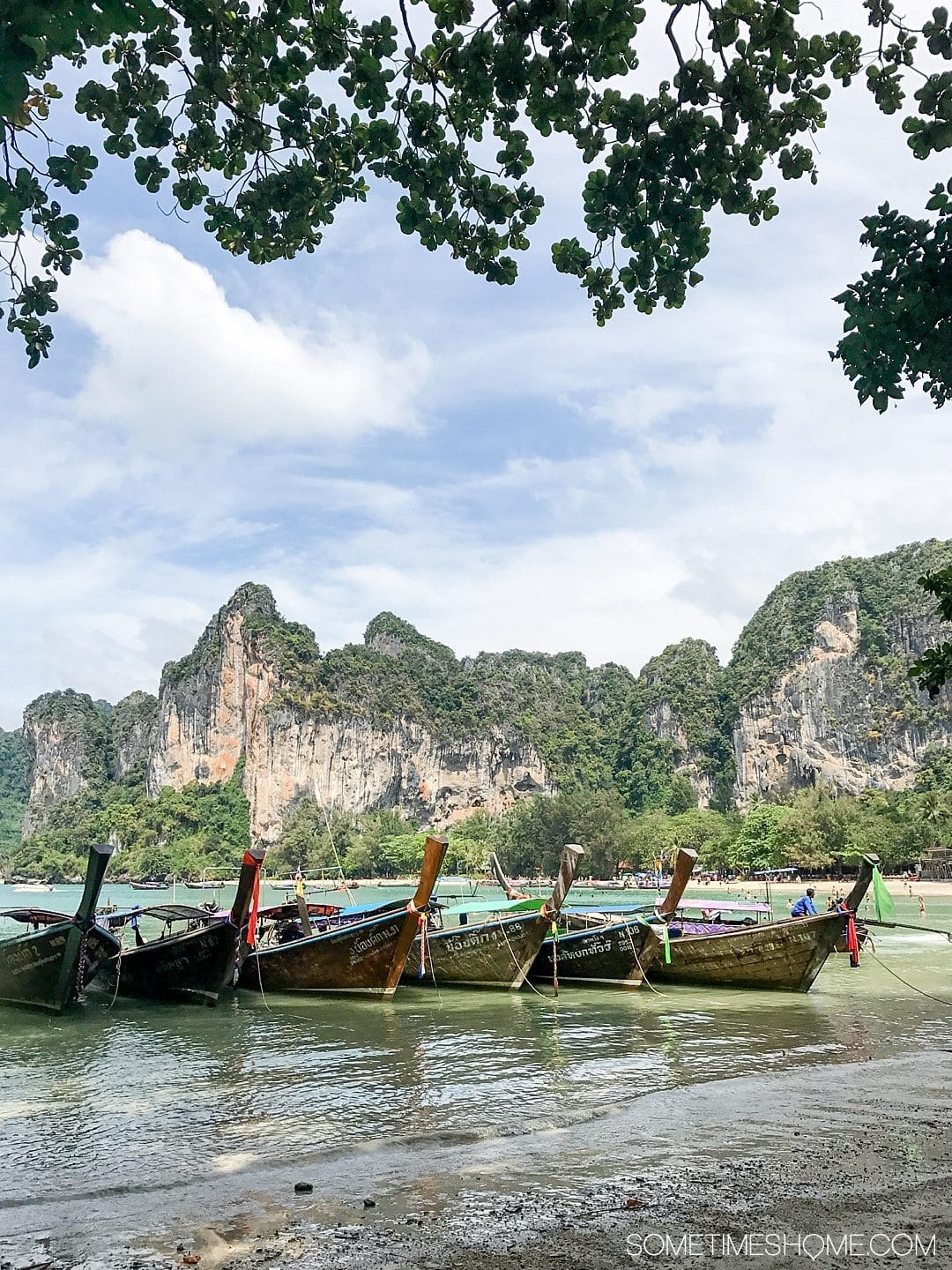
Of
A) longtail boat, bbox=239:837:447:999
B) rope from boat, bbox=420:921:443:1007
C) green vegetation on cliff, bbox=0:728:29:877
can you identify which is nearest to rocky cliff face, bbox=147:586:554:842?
green vegetation on cliff, bbox=0:728:29:877

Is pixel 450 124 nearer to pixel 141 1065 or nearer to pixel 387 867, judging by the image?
pixel 141 1065

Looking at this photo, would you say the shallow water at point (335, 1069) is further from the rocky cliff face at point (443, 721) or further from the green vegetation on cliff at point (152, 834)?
the rocky cliff face at point (443, 721)

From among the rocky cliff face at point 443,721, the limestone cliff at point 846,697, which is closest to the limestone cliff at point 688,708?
the rocky cliff face at point 443,721

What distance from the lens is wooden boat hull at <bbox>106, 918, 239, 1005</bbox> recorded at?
47.9 ft

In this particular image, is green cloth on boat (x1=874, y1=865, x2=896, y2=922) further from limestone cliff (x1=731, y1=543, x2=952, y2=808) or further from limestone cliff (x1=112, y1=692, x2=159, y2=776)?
limestone cliff (x1=112, y1=692, x2=159, y2=776)

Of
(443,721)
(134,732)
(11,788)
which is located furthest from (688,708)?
(11,788)

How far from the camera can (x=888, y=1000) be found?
49.3 ft

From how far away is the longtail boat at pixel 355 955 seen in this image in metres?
14.1

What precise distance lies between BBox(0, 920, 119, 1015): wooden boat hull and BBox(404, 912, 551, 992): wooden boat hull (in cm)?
528

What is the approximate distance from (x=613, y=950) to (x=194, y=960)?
22.3ft

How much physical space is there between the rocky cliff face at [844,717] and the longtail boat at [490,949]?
84.9 metres

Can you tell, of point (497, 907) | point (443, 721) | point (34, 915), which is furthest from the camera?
point (443, 721)

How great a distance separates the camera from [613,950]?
51.5 ft

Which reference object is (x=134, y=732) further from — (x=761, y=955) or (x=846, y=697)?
(x=761, y=955)
